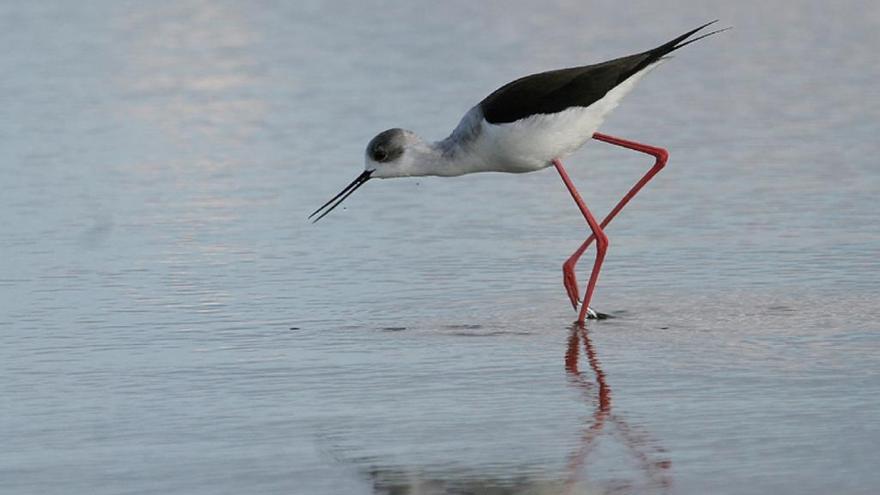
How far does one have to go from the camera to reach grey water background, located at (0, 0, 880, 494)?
5684 millimetres

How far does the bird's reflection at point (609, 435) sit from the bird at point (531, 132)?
1299mm

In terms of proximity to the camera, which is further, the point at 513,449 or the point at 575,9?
the point at 575,9

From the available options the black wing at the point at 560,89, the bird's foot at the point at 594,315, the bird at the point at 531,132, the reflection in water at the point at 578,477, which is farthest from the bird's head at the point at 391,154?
the reflection in water at the point at 578,477

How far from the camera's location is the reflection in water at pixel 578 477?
5207 mm

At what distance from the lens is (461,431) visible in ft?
19.4

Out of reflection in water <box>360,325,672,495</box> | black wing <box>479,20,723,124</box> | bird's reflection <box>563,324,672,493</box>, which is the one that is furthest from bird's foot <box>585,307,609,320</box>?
reflection in water <box>360,325,672,495</box>

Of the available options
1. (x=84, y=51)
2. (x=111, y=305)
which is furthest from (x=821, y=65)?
(x=111, y=305)

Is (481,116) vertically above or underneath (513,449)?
above

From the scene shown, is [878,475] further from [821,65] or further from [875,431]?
[821,65]

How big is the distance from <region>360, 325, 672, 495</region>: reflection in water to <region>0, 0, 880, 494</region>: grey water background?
0.01 m

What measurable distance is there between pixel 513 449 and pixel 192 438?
101 cm

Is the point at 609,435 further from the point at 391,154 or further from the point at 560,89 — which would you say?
the point at 391,154

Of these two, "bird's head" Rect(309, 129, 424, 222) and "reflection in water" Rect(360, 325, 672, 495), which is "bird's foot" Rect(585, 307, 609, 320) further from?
A: "reflection in water" Rect(360, 325, 672, 495)

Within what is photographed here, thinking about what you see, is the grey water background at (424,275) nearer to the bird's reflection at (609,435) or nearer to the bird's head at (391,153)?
the bird's reflection at (609,435)
